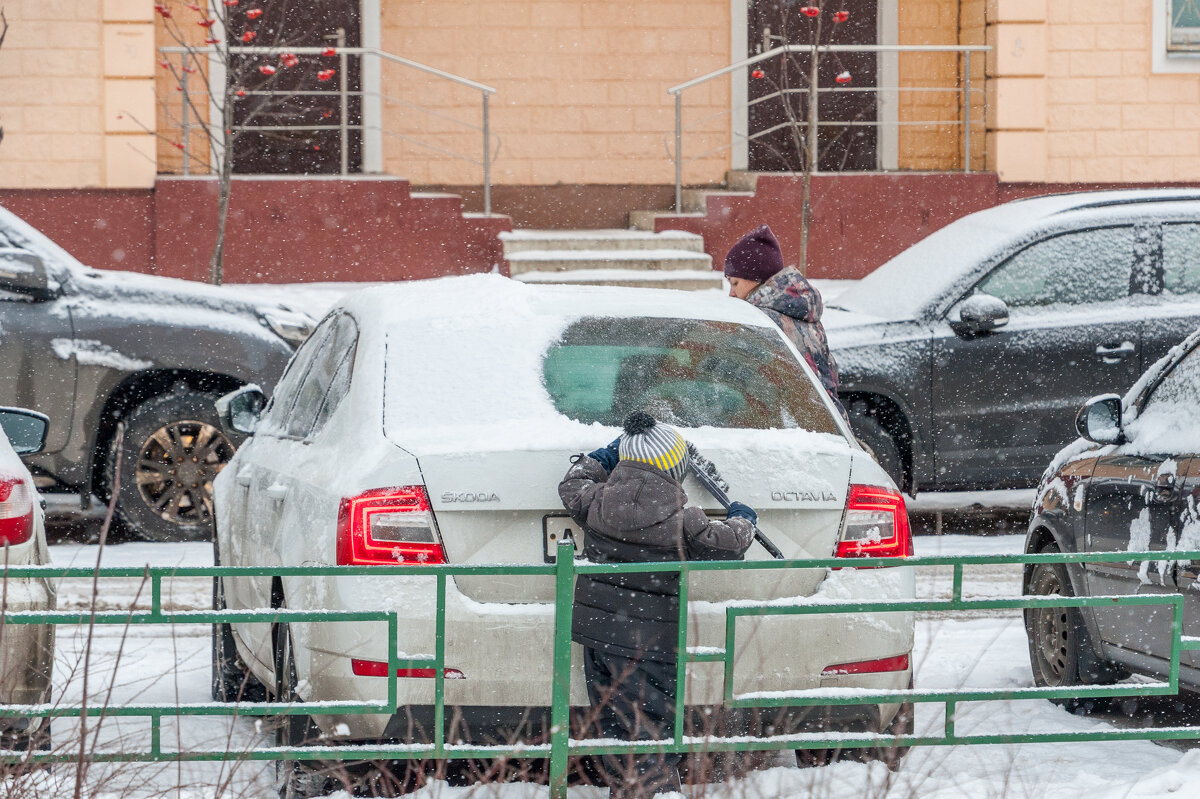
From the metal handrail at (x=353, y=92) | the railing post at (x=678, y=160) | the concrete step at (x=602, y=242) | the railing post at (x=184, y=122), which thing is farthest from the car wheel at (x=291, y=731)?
the railing post at (x=678, y=160)

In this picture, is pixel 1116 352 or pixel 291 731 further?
pixel 1116 352

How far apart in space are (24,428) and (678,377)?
2.30 m

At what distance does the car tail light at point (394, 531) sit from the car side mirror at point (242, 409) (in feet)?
6.80

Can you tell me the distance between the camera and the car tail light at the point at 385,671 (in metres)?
4.47

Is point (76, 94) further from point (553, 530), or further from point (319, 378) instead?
point (553, 530)

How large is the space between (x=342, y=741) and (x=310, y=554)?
515mm

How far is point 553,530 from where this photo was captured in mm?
4641

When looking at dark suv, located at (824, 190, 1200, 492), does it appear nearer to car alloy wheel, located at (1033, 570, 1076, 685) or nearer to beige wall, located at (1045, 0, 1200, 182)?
car alloy wheel, located at (1033, 570, 1076, 685)

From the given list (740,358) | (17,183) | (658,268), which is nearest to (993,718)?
(740,358)

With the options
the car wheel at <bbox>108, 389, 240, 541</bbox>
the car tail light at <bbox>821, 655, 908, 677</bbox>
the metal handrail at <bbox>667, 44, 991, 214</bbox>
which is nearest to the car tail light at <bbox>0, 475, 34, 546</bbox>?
the car tail light at <bbox>821, 655, 908, 677</bbox>

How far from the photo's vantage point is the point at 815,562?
176 inches

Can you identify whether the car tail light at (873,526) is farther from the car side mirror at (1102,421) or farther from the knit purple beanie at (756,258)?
the knit purple beanie at (756,258)

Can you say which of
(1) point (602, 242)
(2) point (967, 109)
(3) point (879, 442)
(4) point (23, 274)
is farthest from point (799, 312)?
(2) point (967, 109)

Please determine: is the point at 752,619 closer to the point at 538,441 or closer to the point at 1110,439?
the point at 538,441
